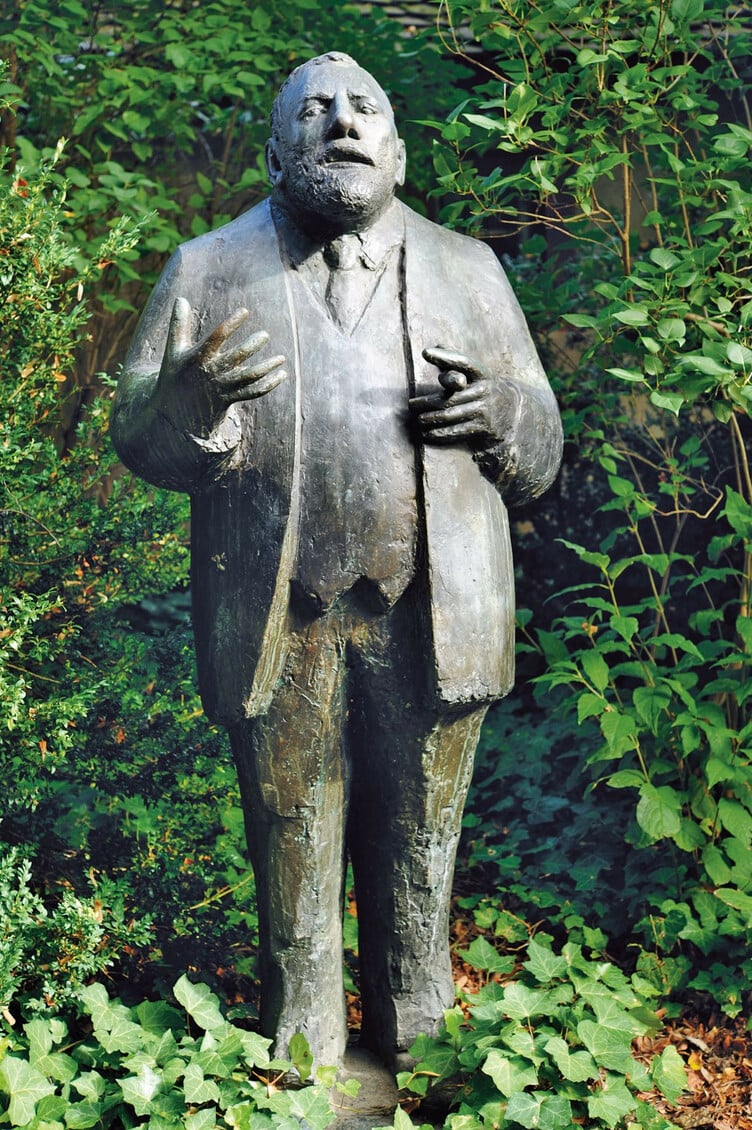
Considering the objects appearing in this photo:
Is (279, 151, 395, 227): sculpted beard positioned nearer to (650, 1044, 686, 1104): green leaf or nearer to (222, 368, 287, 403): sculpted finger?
(222, 368, 287, 403): sculpted finger

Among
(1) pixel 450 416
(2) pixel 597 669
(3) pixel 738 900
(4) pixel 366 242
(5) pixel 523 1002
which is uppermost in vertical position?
(4) pixel 366 242

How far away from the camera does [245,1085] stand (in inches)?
127

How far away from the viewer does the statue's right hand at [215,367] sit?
2691 millimetres

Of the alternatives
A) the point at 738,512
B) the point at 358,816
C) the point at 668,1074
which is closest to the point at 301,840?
the point at 358,816

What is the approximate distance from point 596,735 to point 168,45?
3.22m

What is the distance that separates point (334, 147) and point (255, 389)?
579mm

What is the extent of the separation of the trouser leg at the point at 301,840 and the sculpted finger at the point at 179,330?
71cm

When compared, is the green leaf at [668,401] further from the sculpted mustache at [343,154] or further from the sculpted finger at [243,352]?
the sculpted finger at [243,352]

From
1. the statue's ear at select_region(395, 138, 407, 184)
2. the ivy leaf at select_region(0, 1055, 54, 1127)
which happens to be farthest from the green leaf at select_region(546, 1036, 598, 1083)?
the statue's ear at select_region(395, 138, 407, 184)

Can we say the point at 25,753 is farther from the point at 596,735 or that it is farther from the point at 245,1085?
the point at 596,735

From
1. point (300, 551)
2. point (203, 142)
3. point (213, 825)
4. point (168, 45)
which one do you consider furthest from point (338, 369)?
point (203, 142)

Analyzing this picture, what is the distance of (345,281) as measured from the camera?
9.87ft

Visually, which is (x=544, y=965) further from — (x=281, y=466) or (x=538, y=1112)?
(x=281, y=466)

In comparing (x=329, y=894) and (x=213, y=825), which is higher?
(x=213, y=825)
